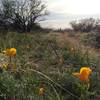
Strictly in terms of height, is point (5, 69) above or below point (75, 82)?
above

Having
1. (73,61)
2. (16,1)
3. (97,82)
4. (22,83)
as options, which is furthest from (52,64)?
(16,1)

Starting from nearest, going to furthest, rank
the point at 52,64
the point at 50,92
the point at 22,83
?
the point at 22,83
the point at 50,92
the point at 52,64

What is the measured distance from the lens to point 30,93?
374 cm

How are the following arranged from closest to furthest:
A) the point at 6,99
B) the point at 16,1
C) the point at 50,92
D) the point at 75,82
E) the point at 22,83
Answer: the point at 6,99 < the point at 22,83 < the point at 50,92 < the point at 75,82 < the point at 16,1

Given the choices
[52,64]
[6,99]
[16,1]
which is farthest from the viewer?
[16,1]

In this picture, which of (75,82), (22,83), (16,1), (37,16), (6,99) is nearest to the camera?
(6,99)

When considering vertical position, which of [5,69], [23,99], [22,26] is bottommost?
[22,26]

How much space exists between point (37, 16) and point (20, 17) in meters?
1.51

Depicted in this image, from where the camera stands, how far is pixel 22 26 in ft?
75.4

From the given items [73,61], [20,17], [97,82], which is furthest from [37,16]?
[97,82]

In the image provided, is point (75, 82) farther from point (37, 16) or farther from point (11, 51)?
point (37, 16)

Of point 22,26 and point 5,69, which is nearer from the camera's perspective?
point 5,69

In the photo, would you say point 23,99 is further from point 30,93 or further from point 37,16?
point 37,16

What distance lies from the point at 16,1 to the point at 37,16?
2099mm
